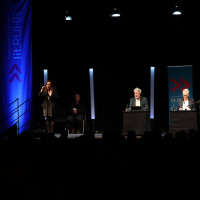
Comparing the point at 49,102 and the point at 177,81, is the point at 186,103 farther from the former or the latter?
the point at 49,102

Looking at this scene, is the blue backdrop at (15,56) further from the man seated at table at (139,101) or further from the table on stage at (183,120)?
the table on stage at (183,120)

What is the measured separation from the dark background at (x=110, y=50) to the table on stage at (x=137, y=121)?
2247mm

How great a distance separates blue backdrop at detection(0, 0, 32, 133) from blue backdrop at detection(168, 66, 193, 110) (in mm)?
3649

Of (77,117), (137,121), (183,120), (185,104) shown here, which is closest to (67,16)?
(77,117)

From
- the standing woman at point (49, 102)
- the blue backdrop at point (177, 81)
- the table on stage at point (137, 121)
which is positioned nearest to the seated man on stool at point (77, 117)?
the standing woman at point (49, 102)

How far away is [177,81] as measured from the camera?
31.5ft

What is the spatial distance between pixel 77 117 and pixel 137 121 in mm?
2142

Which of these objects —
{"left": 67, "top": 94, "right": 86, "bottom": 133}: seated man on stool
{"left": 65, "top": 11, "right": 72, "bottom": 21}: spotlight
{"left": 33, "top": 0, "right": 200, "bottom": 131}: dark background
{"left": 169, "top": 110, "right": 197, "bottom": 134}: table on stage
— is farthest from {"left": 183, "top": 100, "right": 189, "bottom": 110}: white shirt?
{"left": 65, "top": 11, "right": 72, "bottom": 21}: spotlight

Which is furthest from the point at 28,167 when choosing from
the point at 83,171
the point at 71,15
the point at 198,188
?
the point at 71,15

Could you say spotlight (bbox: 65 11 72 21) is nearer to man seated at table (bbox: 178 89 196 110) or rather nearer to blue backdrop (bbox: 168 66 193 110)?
blue backdrop (bbox: 168 66 193 110)

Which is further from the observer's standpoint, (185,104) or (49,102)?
(49,102)

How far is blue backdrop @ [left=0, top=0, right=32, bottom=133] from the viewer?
28.1ft

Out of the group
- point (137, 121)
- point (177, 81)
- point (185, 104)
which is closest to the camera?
point (137, 121)

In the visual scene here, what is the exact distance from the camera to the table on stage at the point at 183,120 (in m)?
8.09
